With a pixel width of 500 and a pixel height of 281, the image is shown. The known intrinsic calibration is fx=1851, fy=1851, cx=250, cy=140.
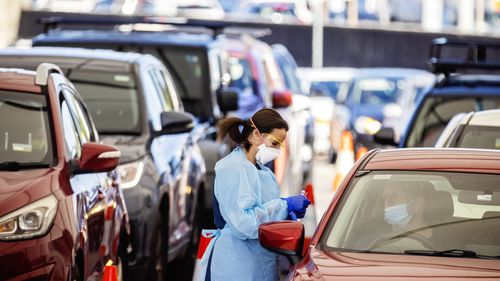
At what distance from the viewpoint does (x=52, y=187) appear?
31.1 feet

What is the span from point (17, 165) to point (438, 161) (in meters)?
2.26

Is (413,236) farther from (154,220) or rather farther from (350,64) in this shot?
(350,64)

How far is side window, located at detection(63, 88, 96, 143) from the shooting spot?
35.9ft

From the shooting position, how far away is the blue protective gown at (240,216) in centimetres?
918

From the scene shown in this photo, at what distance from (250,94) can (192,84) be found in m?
3.70

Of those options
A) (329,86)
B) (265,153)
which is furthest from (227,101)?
(329,86)

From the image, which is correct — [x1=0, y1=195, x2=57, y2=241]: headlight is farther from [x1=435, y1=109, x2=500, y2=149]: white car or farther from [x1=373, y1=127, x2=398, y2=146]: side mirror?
[x1=373, y1=127, x2=398, y2=146]: side mirror

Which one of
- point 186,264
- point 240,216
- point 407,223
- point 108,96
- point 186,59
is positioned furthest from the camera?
point 186,59

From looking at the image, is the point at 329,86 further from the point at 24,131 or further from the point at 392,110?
the point at 24,131

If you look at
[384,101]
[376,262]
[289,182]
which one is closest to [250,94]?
[289,182]

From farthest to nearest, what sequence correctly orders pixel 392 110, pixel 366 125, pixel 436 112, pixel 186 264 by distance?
1. pixel 392 110
2. pixel 366 125
3. pixel 436 112
4. pixel 186 264

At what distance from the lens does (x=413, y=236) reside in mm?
8477

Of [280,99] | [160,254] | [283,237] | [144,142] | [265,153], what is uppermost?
[265,153]

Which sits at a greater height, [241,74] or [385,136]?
[385,136]
